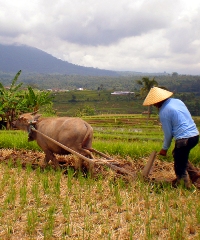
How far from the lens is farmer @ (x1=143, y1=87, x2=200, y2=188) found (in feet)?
16.9

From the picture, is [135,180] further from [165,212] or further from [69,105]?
[69,105]

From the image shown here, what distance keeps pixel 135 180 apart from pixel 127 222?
1.37m

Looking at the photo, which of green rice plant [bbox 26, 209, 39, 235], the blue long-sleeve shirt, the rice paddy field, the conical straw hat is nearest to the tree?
the rice paddy field

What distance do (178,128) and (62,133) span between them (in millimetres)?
2566

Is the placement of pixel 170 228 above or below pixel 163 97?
below

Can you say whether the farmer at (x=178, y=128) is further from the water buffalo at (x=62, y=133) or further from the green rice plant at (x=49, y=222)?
the green rice plant at (x=49, y=222)

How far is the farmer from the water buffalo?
1.72 meters

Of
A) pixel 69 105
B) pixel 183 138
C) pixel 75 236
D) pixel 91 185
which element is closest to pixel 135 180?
pixel 91 185

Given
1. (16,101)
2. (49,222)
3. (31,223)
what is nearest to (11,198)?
(31,223)

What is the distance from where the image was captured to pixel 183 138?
5.15 meters

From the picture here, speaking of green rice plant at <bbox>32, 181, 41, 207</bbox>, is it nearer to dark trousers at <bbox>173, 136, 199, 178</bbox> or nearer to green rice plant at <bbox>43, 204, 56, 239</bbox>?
green rice plant at <bbox>43, 204, 56, 239</bbox>

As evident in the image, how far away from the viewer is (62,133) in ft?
21.4

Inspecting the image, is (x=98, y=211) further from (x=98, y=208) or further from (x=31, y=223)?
(x=31, y=223)

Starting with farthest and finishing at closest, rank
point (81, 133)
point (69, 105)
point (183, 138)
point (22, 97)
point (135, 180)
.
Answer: point (69, 105)
point (22, 97)
point (81, 133)
point (135, 180)
point (183, 138)
